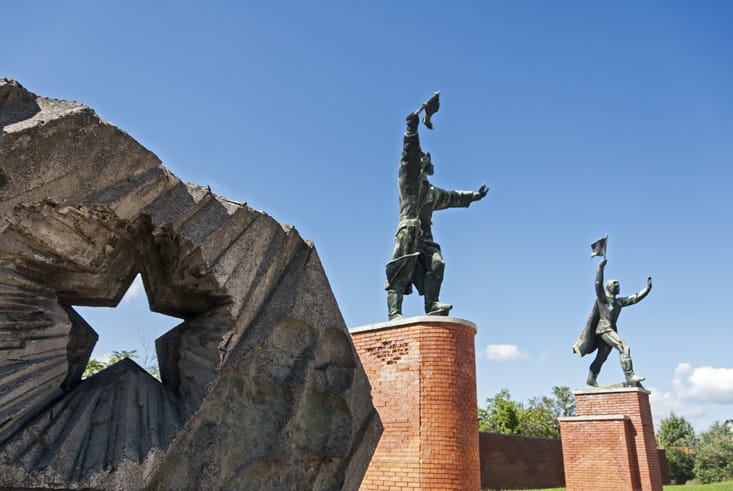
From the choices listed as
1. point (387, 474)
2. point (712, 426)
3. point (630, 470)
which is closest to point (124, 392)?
point (387, 474)

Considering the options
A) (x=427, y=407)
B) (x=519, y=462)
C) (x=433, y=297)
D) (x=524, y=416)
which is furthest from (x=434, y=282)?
(x=524, y=416)

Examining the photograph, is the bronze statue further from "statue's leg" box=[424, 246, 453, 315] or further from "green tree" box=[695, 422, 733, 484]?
"green tree" box=[695, 422, 733, 484]

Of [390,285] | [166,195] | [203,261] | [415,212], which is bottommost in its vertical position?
[203,261]

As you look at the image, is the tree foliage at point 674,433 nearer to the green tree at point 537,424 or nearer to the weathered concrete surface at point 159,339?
the green tree at point 537,424

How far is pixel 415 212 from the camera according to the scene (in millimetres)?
9211

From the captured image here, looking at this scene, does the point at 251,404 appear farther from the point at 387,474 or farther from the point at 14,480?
the point at 387,474

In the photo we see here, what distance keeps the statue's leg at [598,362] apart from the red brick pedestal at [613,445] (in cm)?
45

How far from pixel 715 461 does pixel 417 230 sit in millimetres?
27980

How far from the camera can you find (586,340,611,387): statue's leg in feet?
43.3

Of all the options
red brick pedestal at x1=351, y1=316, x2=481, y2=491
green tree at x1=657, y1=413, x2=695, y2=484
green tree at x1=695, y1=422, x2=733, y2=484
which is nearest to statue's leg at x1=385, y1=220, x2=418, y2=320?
red brick pedestal at x1=351, y1=316, x2=481, y2=491

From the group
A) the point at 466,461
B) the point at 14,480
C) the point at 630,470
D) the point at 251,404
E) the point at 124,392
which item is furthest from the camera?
the point at 630,470

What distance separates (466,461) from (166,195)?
213 inches

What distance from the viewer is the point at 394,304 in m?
8.76

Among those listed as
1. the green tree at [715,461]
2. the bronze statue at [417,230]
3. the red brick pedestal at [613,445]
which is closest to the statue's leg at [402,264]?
the bronze statue at [417,230]
